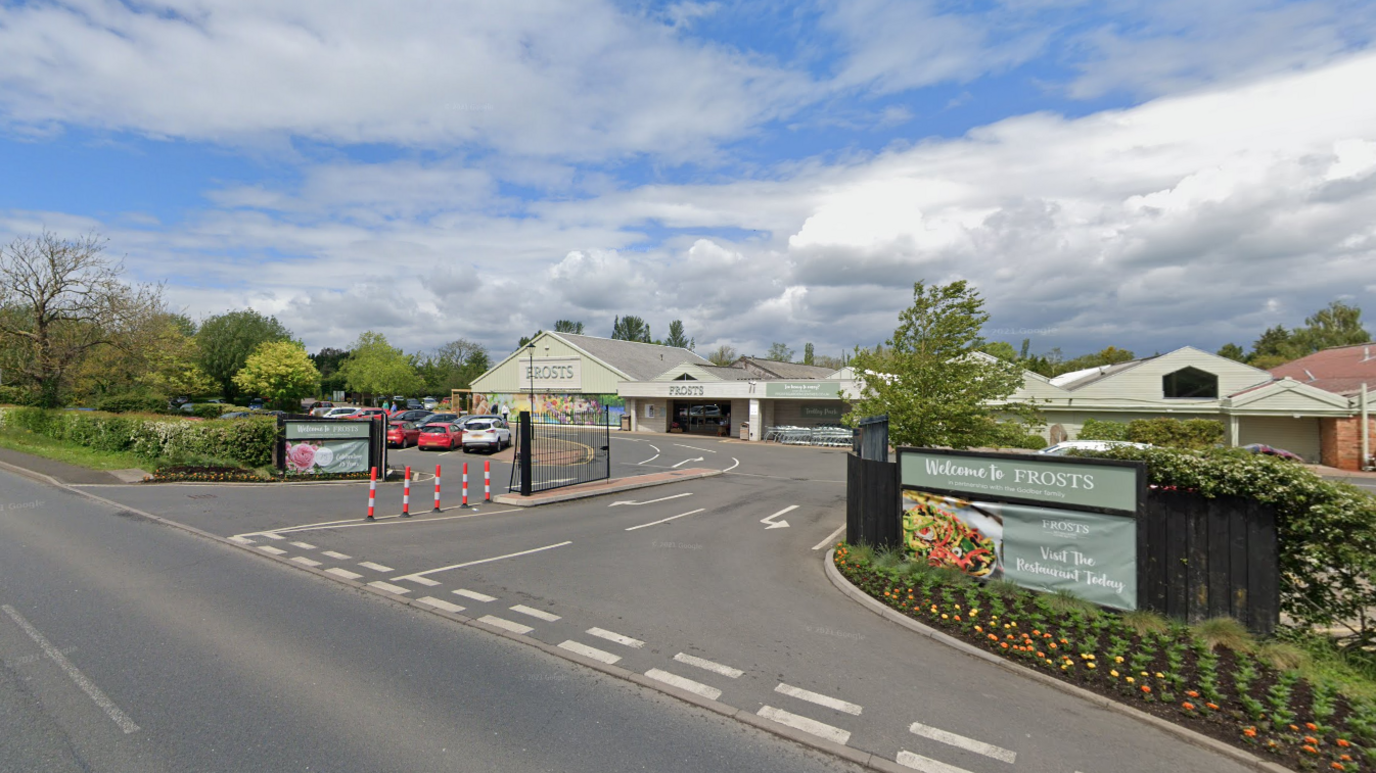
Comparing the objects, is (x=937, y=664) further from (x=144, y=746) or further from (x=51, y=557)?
(x=51, y=557)

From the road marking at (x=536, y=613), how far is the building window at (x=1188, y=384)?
124ft

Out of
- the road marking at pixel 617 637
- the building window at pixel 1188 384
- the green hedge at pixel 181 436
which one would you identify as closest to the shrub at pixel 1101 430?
the building window at pixel 1188 384

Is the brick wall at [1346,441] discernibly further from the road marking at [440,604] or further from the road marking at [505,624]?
the road marking at [440,604]

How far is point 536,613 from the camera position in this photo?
24.0ft

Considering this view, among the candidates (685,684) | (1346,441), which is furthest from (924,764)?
(1346,441)

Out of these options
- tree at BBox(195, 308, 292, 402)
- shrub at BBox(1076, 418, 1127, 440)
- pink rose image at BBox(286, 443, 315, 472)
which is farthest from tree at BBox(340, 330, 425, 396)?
shrub at BBox(1076, 418, 1127, 440)

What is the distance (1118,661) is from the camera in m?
5.87

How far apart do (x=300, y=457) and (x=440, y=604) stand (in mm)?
14524

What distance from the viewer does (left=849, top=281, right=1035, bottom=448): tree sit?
1349cm

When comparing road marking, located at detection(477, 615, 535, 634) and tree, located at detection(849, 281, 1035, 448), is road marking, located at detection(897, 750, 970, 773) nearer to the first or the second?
road marking, located at detection(477, 615, 535, 634)

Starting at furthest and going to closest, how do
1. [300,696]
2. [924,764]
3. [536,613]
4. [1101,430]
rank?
1. [1101,430]
2. [536,613]
3. [300,696]
4. [924,764]

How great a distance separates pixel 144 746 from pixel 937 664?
631cm

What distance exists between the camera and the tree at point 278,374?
2178 inches

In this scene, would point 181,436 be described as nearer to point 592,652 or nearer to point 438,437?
point 438,437
